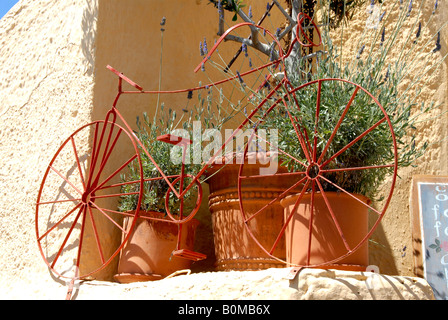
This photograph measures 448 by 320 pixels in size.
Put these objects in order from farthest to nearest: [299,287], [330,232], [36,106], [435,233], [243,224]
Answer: [36,106] < [435,233] < [243,224] < [330,232] < [299,287]

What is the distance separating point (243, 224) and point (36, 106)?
138 centimetres

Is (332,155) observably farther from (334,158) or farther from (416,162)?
(416,162)

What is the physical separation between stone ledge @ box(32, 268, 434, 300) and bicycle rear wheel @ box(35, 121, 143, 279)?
0.53 meters

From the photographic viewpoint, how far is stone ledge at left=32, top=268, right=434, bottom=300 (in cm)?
228

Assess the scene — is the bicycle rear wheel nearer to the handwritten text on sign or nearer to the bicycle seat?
the bicycle seat

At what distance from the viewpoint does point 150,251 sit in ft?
9.62

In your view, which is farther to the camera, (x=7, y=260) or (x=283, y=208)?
(x=7, y=260)

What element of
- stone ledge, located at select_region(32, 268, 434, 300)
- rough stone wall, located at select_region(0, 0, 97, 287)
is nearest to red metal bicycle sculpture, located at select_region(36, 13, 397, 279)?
rough stone wall, located at select_region(0, 0, 97, 287)

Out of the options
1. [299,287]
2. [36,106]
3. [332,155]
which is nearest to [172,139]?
[332,155]
